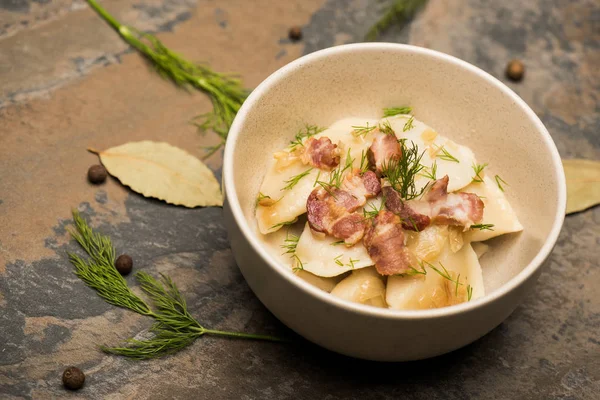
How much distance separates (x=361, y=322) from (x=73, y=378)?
931 mm

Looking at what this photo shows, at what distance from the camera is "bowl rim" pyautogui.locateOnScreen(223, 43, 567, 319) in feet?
6.95

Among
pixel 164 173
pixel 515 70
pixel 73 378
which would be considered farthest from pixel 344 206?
pixel 515 70

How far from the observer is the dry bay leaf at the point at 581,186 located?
9.96 ft

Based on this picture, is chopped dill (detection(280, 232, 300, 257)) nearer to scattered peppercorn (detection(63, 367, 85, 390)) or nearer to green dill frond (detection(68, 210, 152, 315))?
green dill frond (detection(68, 210, 152, 315))

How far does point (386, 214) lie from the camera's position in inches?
93.3

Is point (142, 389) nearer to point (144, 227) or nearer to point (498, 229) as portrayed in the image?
point (144, 227)

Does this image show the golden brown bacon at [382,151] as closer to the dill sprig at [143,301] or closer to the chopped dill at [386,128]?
the chopped dill at [386,128]

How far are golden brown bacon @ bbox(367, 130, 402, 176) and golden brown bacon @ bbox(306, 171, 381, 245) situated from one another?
5 cm

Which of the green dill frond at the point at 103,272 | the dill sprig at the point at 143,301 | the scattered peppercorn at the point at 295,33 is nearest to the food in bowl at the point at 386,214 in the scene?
the dill sprig at the point at 143,301

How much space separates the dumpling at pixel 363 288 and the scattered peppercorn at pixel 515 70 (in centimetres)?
148

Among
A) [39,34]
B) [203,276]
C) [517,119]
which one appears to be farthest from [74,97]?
[517,119]

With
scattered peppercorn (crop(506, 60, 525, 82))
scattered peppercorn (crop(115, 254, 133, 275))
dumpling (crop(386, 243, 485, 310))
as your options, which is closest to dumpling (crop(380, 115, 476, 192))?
dumpling (crop(386, 243, 485, 310))

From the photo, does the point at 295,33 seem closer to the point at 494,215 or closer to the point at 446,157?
the point at 446,157

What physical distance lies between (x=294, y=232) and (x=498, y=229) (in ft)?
2.17
